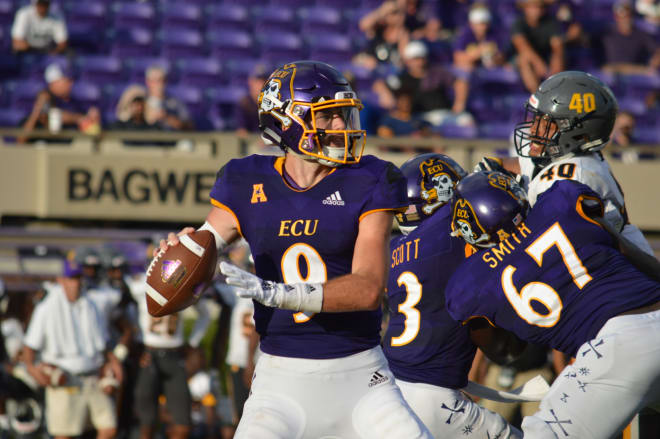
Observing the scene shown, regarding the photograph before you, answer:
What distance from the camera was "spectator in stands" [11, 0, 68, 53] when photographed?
10625 millimetres

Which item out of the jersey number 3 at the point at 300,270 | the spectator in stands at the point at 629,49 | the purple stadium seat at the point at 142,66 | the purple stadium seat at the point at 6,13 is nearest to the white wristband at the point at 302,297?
the jersey number 3 at the point at 300,270

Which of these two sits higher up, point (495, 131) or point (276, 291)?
A: point (276, 291)

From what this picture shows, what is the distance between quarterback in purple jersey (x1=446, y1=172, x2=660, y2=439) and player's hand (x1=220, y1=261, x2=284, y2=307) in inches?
45.0

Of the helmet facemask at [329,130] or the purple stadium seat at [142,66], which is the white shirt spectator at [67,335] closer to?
the purple stadium seat at [142,66]

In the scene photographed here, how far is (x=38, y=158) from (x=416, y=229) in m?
5.82

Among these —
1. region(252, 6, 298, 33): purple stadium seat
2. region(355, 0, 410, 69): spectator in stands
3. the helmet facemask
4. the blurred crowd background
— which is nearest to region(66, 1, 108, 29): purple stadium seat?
the blurred crowd background

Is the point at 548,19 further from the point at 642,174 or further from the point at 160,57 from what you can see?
the point at 160,57

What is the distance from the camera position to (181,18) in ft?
38.0

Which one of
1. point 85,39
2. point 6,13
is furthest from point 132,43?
point 6,13

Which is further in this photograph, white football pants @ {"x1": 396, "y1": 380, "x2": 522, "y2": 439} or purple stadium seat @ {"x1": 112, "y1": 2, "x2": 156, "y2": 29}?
purple stadium seat @ {"x1": 112, "y1": 2, "x2": 156, "y2": 29}

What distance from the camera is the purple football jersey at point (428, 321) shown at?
4.07 metres

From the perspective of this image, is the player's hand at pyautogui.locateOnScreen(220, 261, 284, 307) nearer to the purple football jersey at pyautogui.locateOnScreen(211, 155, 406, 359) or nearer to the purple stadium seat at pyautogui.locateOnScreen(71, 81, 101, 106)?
the purple football jersey at pyautogui.locateOnScreen(211, 155, 406, 359)

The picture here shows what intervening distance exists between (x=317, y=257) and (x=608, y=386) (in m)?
1.18

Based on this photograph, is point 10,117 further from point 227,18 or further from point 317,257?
point 317,257
